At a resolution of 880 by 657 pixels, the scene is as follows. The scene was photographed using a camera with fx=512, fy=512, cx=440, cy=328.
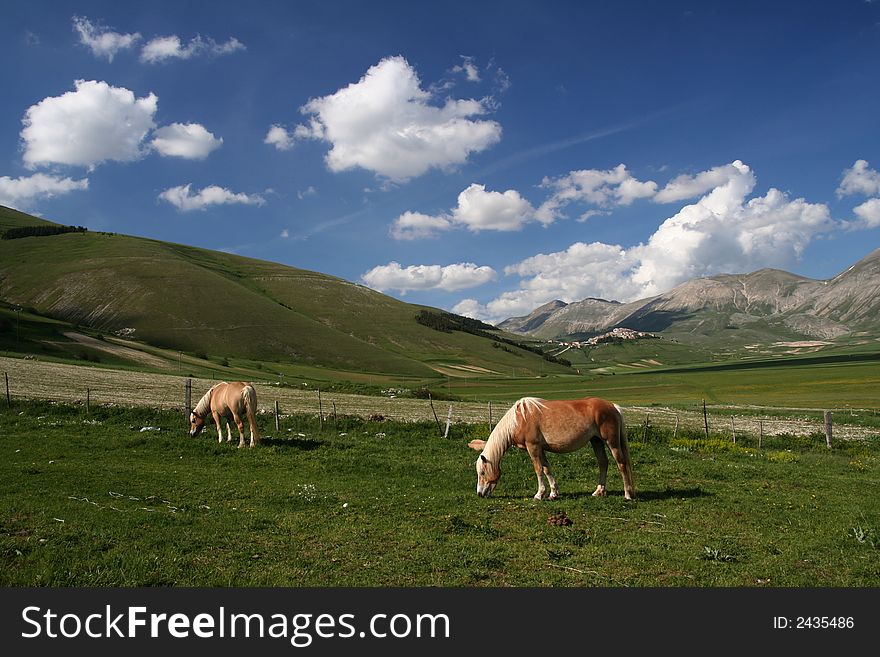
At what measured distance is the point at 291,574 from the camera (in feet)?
26.2

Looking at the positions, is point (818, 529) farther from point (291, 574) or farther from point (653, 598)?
point (291, 574)

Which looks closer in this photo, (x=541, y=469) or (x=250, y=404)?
(x=541, y=469)

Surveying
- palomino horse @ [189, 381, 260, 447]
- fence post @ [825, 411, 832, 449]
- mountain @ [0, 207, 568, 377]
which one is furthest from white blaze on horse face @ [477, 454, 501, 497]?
mountain @ [0, 207, 568, 377]

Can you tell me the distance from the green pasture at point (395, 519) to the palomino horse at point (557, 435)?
653mm

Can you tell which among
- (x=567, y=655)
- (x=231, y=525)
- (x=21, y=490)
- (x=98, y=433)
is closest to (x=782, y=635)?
(x=567, y=655)

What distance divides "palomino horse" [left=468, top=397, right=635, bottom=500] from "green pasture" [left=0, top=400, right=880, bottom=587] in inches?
25.7

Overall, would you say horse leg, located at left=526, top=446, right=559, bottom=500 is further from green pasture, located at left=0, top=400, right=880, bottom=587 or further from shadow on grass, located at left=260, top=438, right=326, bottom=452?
shadow on grass, located at left=260, top=438, right=326, bottom=452

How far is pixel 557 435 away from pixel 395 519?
15.6ft

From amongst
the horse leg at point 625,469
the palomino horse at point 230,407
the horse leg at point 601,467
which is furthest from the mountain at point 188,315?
the horse leg at point 625,469

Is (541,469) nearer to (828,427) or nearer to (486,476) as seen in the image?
(486,476)

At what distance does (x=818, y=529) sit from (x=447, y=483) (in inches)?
367

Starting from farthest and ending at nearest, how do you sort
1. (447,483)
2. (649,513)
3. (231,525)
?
(447,483), (649,513), (231,525)

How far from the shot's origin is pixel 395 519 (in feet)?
37.9

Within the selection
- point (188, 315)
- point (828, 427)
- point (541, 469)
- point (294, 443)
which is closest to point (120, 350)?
point (188, 315)
